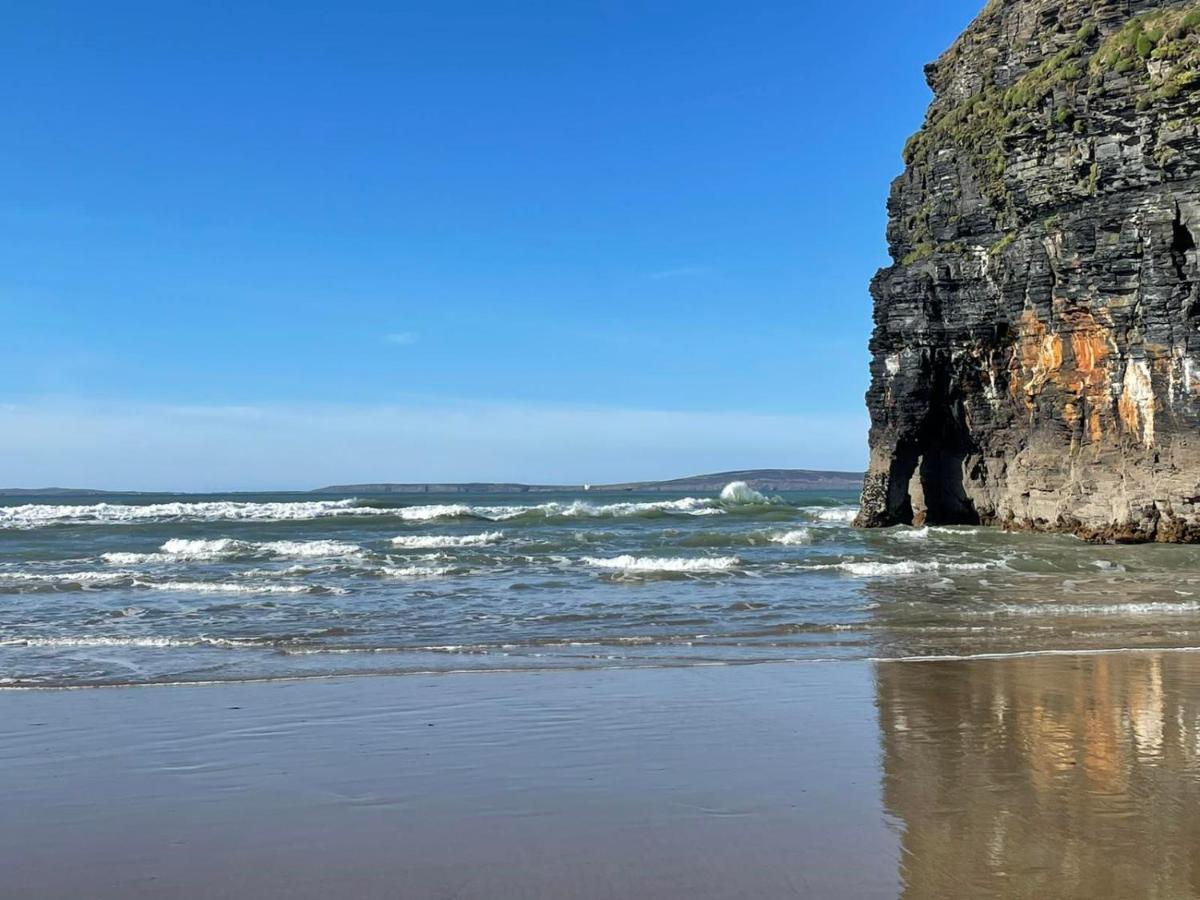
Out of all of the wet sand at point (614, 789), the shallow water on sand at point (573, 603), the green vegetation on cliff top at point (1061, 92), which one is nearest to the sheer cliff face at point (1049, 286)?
the green vegetation on cliff top at point (1061, 92)

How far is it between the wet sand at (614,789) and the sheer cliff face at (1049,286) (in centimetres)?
1826

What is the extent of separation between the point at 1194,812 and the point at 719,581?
13.2 m

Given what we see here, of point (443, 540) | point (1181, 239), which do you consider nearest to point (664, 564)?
point (443, 540)

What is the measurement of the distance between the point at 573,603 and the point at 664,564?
619 cm

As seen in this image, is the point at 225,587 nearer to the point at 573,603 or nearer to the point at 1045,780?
the point at 573,603

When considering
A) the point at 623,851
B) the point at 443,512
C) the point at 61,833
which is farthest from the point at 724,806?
the point at 443,512

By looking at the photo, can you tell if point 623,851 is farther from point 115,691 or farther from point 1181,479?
point 1181,479

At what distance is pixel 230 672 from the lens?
33.4 feet

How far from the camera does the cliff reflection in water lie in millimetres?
4254

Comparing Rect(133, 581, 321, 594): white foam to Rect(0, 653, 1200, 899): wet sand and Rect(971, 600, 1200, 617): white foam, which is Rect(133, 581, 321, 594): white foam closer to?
Rect(0, 653, 1200, 899): wet sand

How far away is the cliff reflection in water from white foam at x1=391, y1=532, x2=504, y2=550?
22276mm

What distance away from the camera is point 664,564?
21.5 metres

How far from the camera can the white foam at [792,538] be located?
92.0ft

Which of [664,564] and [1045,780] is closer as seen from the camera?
[1045,780]
